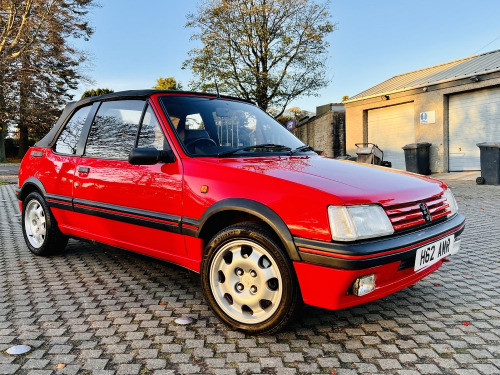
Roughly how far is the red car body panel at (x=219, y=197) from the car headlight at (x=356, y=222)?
0.04 metres

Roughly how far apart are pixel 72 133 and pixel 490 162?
38.6 feet

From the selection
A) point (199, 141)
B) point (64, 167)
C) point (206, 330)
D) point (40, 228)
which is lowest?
point (206, 330)

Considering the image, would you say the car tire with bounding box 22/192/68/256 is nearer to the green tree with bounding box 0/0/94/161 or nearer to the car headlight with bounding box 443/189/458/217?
the car headlight with bounding box 443/189/458/217

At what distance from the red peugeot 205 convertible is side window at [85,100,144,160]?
0.05 feet

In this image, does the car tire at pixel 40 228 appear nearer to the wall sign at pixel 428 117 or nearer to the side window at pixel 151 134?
the side window at pixel 151 134

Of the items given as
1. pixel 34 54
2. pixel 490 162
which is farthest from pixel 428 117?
pixel 34 54

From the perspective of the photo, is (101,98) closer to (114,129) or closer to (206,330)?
(114,129)

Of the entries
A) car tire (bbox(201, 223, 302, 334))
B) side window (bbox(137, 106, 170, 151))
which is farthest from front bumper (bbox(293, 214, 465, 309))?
side window (bbox(137, 106, 170, 151))

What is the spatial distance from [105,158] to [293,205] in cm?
204

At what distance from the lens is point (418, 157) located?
16.4m

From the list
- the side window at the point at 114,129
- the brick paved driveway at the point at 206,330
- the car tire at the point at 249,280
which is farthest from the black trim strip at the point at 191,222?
the side window at the point at 114,129

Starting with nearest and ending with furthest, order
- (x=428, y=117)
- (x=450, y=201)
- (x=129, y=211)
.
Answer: (x=450, y=201), (x=129, y=211), (x=428, y=117)

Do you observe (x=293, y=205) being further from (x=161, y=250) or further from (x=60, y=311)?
(x=60, y=311)

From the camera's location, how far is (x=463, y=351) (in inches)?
98.6
